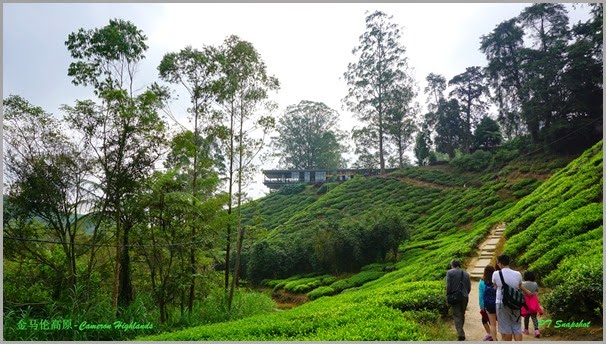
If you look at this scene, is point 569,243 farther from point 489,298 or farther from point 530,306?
point 489,298

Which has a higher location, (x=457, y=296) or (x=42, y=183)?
(x=42, y=183)

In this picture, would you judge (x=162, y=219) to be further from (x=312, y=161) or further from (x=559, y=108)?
(x=312, y=161)

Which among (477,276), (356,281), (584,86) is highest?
(584,86)

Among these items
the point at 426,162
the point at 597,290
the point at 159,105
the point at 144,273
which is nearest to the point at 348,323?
the point at 597,290

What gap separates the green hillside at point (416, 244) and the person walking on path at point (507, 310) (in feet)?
3.36

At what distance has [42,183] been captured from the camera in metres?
8.10

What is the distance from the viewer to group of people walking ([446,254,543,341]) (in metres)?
4.93

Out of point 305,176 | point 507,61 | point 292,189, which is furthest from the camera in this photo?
point 305,176

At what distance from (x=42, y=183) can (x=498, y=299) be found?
8193 mm

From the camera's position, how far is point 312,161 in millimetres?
36094

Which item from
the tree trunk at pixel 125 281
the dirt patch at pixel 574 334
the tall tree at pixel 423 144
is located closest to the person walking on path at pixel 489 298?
the dirt patch at pixel 574 334

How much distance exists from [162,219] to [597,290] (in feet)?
24.8

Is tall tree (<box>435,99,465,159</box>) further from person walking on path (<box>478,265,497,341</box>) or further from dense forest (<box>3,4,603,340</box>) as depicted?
person walking on path (<box>478,265,497,341</box>)

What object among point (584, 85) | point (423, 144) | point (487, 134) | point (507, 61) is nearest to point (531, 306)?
point (584, 85)
